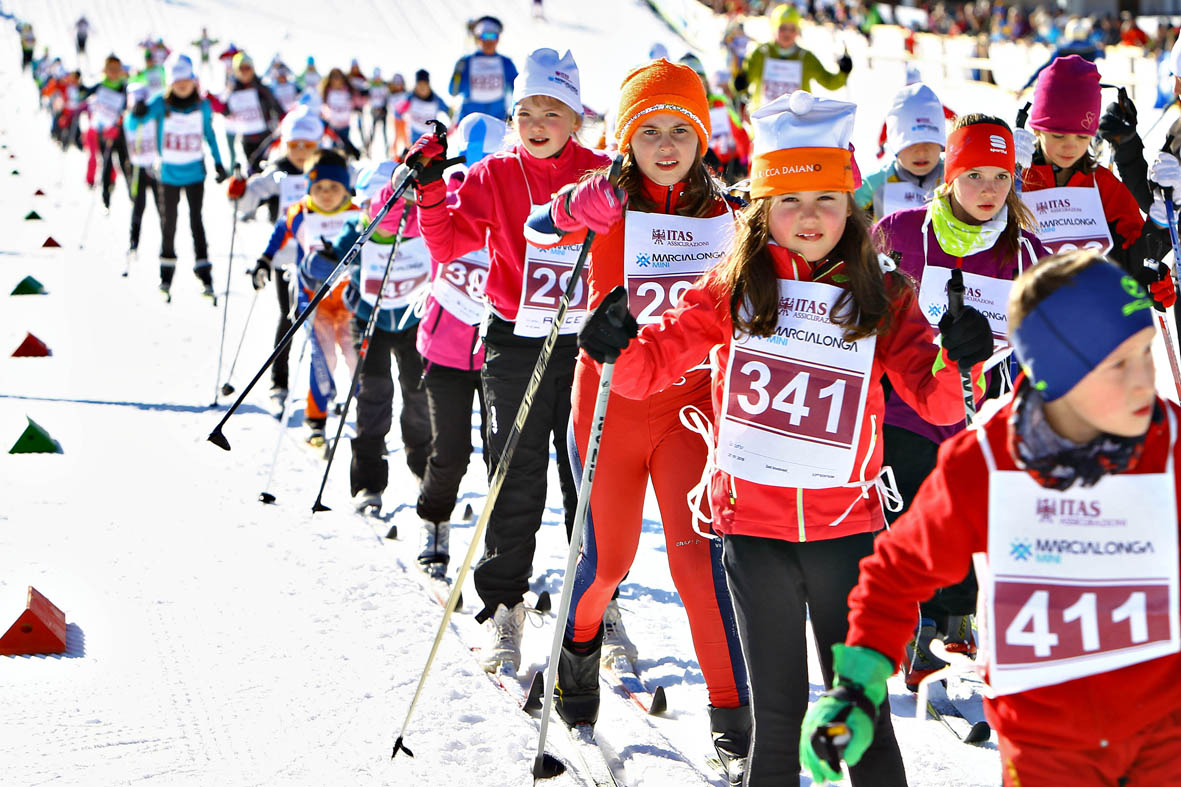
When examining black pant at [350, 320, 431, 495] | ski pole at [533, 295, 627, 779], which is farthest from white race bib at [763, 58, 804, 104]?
ski pole at [533, 295, 627, 779]

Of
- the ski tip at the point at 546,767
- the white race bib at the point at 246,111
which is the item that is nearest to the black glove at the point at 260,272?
the ski tip at the point at 546,767

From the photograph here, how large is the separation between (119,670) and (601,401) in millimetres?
2145

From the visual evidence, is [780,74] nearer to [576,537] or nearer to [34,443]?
[34,443]

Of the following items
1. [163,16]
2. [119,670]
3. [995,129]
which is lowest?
[119,670]

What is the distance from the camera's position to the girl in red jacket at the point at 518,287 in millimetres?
4457

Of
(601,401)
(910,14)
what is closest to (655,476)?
(601,401)

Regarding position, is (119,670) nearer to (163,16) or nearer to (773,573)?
(773,573)

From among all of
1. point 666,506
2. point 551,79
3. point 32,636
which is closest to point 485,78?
point 551,79

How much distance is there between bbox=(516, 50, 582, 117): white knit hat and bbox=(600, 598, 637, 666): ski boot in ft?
5.94

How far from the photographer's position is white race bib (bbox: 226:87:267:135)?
55.2 feet

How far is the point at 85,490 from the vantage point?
6.49m

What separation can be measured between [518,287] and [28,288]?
28.7 feet

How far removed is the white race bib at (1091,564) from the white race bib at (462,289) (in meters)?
3.31

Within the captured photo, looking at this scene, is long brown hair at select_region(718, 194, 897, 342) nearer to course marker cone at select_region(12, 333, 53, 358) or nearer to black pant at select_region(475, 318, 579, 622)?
black pant at select_region(475, 318, 579, 622)
